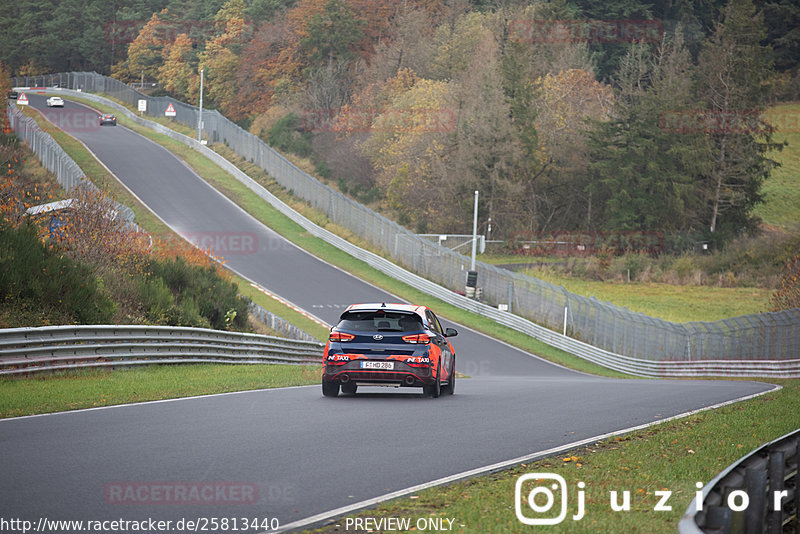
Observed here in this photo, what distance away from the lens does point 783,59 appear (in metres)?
112

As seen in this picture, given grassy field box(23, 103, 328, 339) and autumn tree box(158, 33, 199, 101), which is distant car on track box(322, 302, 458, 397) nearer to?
grassy field box(23, 103, 328, 339)

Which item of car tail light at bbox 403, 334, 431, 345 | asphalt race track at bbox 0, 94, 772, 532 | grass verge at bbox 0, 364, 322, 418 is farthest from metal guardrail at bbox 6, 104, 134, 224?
asphalt race track at bbox 0, 94, 772, 532

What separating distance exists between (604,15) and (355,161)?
3287 centimetres

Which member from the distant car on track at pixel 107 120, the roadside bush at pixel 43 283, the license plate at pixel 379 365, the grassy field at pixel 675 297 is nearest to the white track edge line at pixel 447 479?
the license plate at pixel 379 365

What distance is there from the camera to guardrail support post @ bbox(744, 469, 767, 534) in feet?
21.7

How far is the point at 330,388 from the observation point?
53.8 ft

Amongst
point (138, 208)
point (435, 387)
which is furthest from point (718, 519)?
point (138, 208)

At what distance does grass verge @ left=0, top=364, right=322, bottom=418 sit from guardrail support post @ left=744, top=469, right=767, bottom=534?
9.24m

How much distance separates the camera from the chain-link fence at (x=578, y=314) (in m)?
39.0

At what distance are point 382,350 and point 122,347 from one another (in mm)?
7327

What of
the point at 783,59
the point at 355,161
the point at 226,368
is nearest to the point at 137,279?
the point at 226,368

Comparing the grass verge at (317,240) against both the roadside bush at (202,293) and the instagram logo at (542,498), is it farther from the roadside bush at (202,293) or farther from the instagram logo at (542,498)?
the instagram logo at (542,498)

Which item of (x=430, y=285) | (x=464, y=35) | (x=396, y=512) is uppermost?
(x=464, y=35)

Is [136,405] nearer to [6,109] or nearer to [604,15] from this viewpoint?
[6,109]
